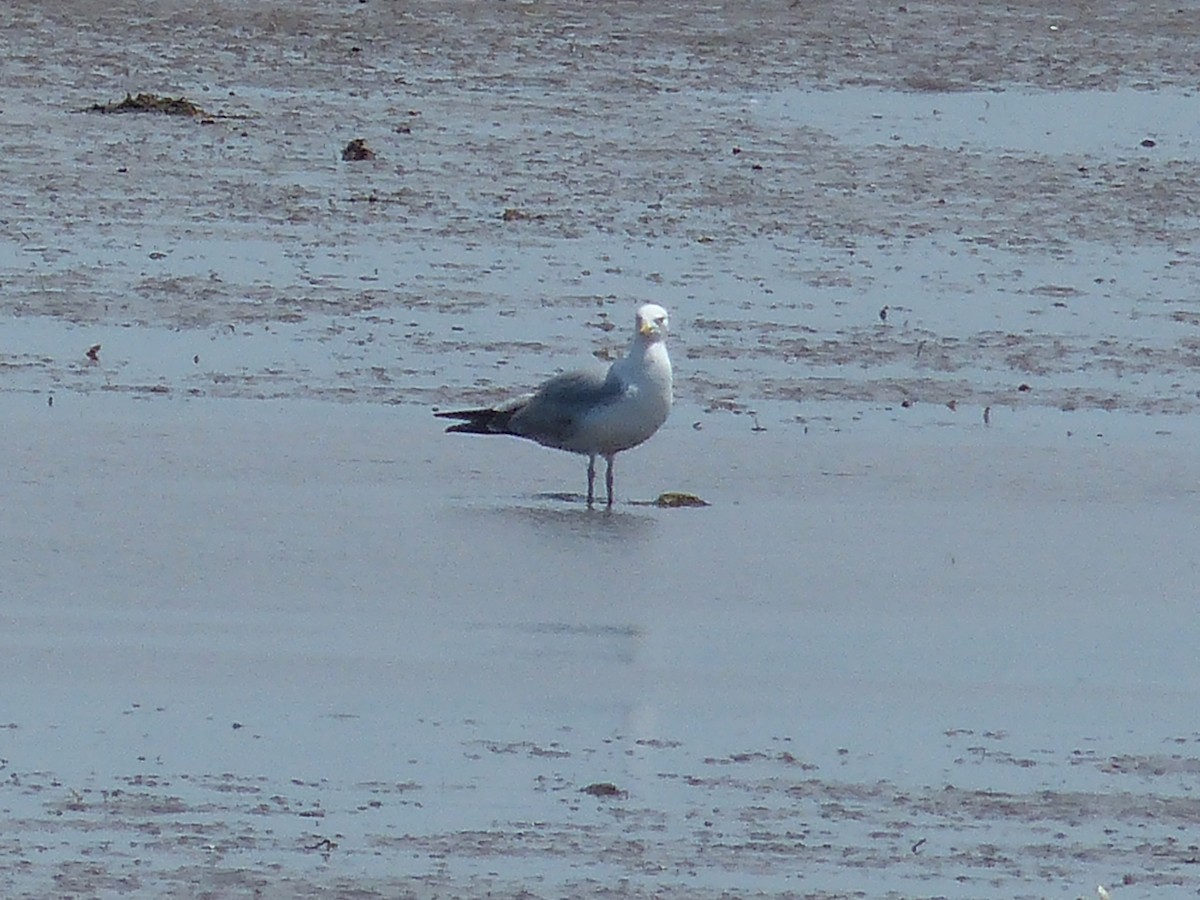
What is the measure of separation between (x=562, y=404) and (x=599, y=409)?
189 millimetres

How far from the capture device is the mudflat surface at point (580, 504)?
671 centimetres

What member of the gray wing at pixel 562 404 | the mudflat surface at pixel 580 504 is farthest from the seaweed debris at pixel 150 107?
the gray wing at pixel 562 404

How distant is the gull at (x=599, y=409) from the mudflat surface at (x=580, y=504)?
0.19 metres

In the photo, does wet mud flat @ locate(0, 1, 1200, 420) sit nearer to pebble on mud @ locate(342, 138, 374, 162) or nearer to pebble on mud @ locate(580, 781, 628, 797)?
pebble on mud @ locate(342, 138, 374, 162)

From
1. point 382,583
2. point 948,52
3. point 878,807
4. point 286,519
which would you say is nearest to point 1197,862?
point 878,807

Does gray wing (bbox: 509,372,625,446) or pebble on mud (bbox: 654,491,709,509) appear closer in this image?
pebble on mud (bbox: 654,491,709,509)

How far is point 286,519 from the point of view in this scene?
965 cm

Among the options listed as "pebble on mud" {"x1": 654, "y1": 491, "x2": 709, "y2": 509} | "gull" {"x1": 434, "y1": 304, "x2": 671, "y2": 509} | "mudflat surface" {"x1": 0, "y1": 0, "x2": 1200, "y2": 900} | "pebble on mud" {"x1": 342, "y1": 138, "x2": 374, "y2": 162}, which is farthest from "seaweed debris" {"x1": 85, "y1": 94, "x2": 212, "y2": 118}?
"pebble on mud" {"x1": 654, "y1": 491, "x2": 709, "y2": 509}

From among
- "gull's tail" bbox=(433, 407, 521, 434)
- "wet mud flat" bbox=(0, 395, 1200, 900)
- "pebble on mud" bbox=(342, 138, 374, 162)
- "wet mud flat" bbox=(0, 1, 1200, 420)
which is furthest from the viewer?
"pebble on mud" bbox=(342, 138, 374, 162)

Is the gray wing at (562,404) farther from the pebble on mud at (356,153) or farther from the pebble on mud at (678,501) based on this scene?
the pebble on mud at (356,153)

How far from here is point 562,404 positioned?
1049cm

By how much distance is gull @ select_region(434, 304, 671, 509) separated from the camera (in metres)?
10.4

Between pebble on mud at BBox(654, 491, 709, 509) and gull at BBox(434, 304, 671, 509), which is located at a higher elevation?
gull at BBox(434, 304, 671, 509)

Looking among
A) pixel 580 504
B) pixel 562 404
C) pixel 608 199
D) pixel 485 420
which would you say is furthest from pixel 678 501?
pixel 608 199
